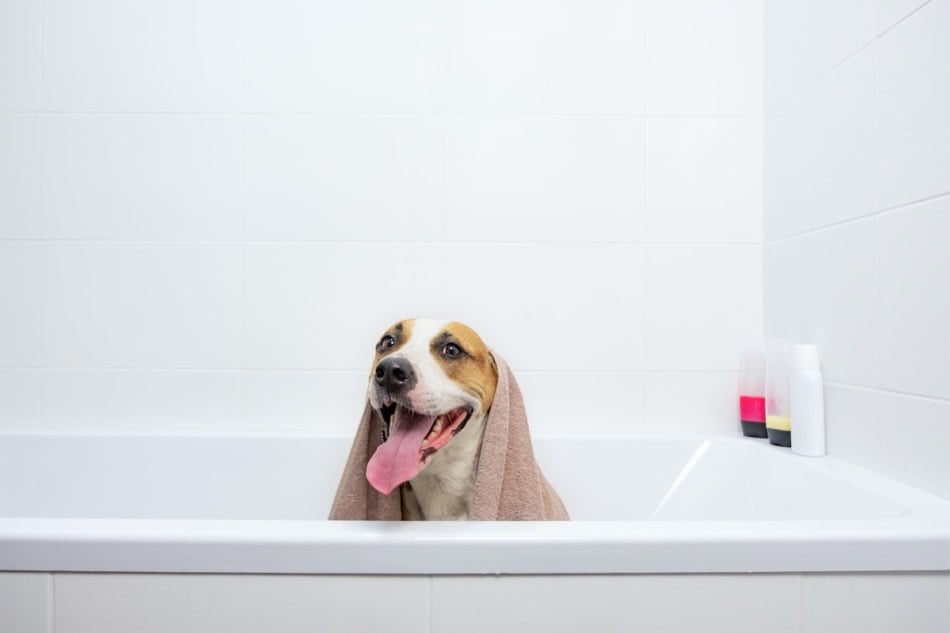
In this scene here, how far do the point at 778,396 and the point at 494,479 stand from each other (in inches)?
29.3

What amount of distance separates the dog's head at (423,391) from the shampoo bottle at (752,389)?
70 cm

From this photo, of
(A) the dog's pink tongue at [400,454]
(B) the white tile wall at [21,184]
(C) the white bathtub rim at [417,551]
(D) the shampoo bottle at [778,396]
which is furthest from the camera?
(B) the white tile wall at [21,184]

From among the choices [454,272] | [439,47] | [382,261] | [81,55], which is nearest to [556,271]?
[454,272]

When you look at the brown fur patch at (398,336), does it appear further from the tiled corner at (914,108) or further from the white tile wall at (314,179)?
the tiled corner at (914,108)

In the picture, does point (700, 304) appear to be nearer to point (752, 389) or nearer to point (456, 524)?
point (752, 389)

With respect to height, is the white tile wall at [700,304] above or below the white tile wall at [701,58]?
below

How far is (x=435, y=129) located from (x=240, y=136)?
19.7 inches

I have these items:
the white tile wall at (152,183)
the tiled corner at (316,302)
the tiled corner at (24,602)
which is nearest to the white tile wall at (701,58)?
the tiled corner at (316,302)

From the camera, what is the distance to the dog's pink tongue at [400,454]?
79cm

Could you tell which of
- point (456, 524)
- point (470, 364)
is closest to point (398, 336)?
point (470, 364)

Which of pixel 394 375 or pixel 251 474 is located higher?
pixel 394 375

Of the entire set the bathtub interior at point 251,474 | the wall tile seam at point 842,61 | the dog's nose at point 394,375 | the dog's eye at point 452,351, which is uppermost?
the wall tile seam at point 842,61

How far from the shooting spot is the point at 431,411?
2.77ft

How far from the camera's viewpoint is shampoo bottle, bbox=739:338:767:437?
1279mm
